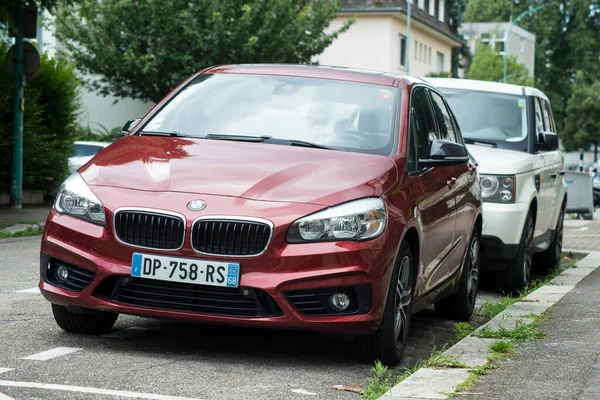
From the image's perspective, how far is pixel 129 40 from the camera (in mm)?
34625

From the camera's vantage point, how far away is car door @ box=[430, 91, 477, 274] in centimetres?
794

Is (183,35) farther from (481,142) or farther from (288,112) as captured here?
(288,112)

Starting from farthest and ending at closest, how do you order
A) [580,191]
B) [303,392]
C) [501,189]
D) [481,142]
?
[580,191]
[481,142]
[501,189]
[303,392]

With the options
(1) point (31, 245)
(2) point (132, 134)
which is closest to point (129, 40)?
(1) point (31, 245)

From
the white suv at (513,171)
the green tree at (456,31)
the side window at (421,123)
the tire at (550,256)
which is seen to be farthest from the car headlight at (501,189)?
the green tree at (456,31)

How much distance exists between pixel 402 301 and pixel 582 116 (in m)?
82.1

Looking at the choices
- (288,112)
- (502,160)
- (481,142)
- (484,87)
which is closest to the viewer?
(288,112)

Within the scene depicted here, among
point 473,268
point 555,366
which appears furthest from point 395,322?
point 473,268

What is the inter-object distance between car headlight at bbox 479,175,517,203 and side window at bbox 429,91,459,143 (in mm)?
2057

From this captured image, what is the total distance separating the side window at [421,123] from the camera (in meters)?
7.26

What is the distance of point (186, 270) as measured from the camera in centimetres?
596

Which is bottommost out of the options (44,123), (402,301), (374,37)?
(402,301)

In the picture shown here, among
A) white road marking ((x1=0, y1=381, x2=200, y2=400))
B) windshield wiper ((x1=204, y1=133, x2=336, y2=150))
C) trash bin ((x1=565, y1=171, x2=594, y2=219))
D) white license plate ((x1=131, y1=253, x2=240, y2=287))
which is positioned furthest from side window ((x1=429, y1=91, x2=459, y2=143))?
trash bin ((x1=565, y1=171, x2=594, y2=219))

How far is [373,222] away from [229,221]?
2.36ft
